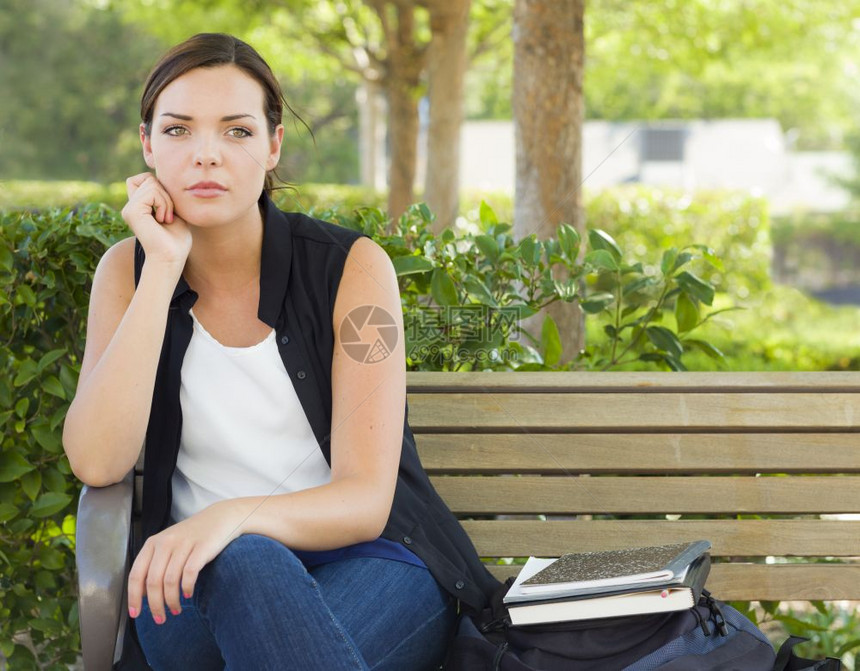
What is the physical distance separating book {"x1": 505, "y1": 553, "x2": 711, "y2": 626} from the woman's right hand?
2.97ft

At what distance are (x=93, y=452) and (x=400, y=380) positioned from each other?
0.57 metres

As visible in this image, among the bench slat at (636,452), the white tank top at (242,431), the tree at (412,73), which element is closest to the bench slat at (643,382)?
the bench slat at (636,452)

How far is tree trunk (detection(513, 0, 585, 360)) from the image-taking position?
4234 mm

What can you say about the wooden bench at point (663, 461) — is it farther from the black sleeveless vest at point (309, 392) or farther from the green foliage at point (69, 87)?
the green foliage at point (69, 87)

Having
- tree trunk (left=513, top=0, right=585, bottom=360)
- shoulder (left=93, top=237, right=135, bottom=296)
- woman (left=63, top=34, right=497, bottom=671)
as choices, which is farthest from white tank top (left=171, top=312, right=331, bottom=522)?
tree trunk (left=513, top=0, right=585, bottom=360)

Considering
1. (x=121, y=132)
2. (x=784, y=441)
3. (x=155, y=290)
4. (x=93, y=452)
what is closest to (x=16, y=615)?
(x=93, y=452)

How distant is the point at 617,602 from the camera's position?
172cm

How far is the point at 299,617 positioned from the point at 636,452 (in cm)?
102

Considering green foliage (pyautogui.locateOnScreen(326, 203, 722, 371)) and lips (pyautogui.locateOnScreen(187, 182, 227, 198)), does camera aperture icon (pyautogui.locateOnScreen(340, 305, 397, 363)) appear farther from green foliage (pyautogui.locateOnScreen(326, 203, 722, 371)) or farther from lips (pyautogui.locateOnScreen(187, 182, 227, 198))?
green foliage (pyautogui.locateOnScreen(326, 203, 722, 371))

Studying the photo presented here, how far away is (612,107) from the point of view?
36.8 meters

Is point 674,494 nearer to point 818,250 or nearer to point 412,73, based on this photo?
point 412,73

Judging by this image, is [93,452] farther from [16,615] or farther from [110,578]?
[16,615]

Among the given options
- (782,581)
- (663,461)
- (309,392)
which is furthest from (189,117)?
(782,581)

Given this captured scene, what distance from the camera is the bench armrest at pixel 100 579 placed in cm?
177
